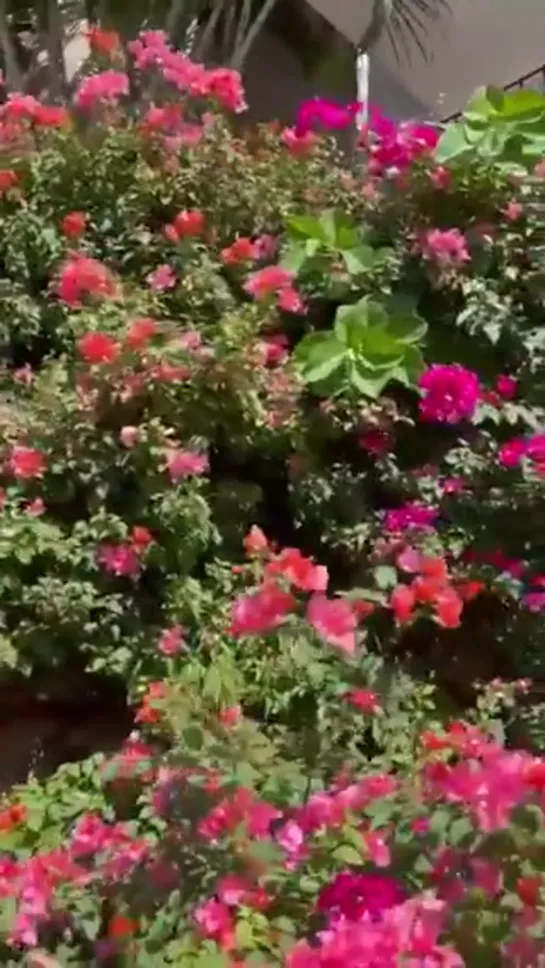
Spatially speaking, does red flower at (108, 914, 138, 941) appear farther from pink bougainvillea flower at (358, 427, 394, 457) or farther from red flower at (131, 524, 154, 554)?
pink bougainvillea flower at (358, 427, 394, 457)

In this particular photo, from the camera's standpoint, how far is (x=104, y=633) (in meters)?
3.06

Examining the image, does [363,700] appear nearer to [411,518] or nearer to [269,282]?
[411,518]

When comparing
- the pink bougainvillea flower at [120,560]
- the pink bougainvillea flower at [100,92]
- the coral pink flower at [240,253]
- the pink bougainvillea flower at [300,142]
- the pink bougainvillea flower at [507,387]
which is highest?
the pink bougainvillea flower at [100,92]

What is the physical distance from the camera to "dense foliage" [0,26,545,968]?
2.24m

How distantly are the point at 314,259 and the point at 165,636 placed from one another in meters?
1.05

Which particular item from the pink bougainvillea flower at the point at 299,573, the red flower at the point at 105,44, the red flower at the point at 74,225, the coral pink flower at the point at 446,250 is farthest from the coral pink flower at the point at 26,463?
the red flower at the point at 105,44

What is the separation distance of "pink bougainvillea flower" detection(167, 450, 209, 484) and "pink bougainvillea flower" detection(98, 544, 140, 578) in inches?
7.6

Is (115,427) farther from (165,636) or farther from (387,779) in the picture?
(387,779)

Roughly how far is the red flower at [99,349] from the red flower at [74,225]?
0.55m

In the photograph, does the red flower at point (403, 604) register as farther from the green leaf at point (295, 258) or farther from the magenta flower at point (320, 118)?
the magenta flower at point (320, 118)

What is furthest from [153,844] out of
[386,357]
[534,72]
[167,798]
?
[534,72]

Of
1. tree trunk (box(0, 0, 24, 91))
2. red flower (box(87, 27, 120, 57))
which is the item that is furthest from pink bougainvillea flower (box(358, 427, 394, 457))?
tree trunk (box(0, 0, 24, 91))

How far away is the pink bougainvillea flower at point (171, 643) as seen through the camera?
2.98m

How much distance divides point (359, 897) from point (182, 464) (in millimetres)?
1257
